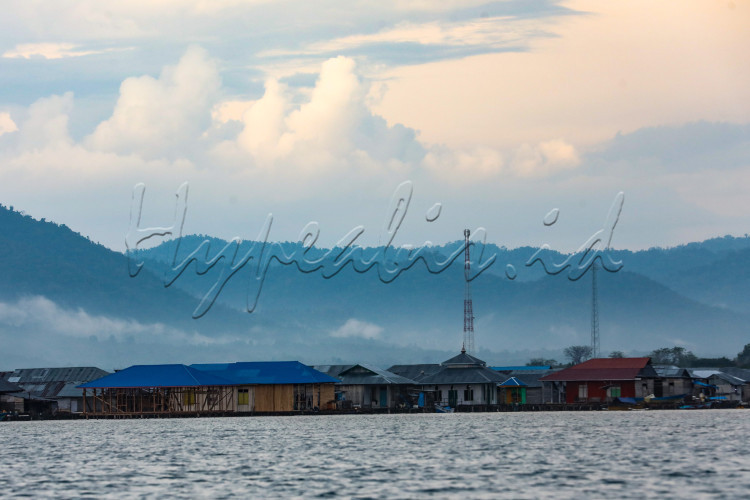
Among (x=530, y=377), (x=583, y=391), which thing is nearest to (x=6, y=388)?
(x=583, y=391)

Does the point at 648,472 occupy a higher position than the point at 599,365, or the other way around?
the point at 599,365

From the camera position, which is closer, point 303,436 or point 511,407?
point 303,436

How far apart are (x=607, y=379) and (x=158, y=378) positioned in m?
51.5

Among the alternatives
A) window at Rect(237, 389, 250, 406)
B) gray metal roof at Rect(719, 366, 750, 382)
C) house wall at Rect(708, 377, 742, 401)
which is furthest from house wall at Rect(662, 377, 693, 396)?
window at Rect(237, 389, 250, 406)

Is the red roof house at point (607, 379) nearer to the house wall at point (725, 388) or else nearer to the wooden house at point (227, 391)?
the house wall at point (725, 388)

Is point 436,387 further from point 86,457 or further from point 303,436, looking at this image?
point 86,457

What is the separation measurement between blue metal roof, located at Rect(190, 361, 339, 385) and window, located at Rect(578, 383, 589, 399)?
31.5 metres

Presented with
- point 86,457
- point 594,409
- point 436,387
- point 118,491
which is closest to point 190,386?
point 436,387

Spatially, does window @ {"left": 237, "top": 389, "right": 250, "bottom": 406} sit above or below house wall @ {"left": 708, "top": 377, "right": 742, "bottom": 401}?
below

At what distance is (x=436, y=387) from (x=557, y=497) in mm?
99363

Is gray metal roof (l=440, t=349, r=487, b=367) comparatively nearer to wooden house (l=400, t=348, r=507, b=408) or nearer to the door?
wooden house (l=400, t=348, r=507, b=408)

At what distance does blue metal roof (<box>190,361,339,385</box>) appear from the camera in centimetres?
12056

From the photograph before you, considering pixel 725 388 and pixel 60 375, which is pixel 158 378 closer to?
pixel 60 375

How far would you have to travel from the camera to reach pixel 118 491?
4356cm
